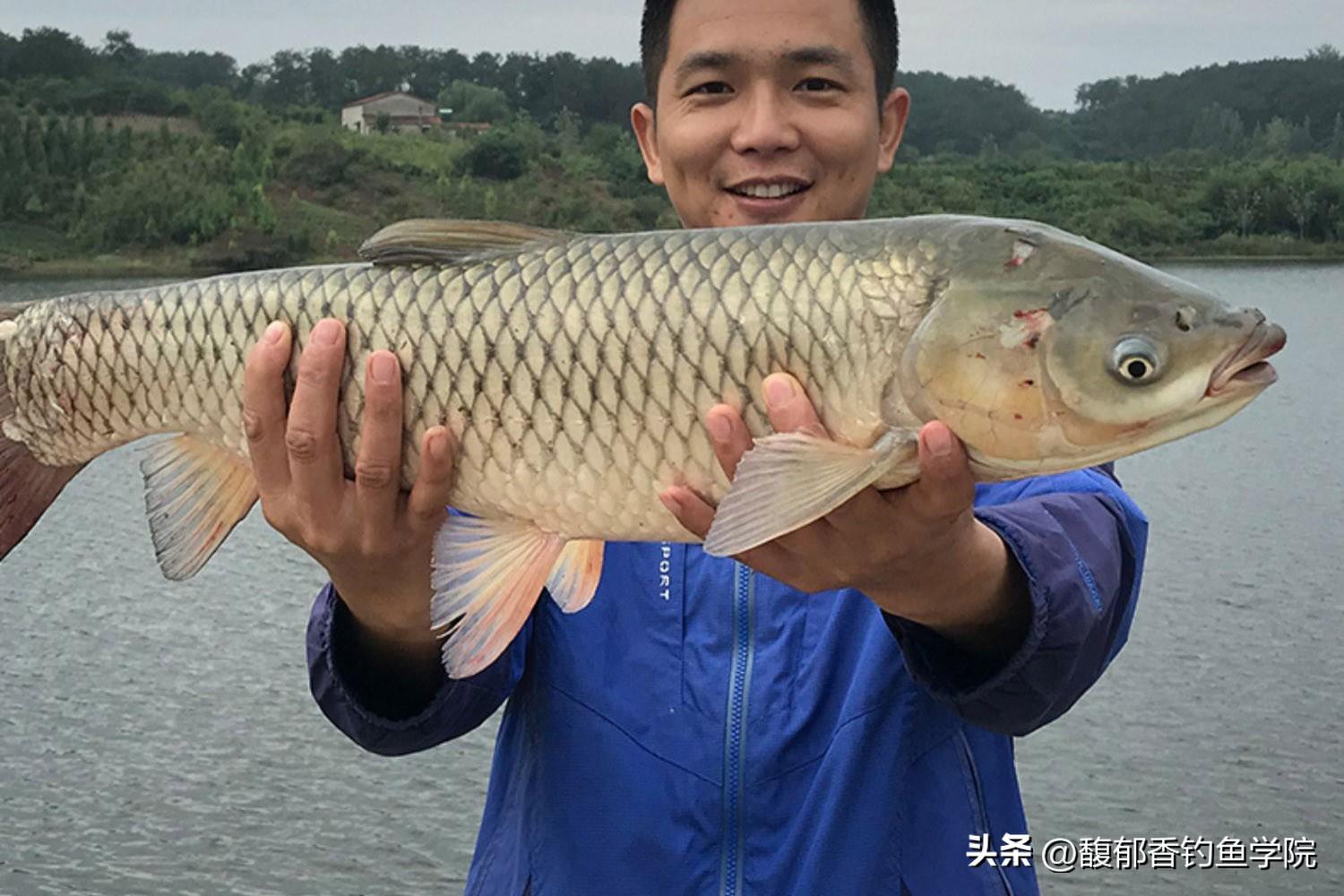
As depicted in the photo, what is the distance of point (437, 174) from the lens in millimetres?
30500

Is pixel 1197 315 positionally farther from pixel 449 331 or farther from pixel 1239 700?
pixel 1239 700

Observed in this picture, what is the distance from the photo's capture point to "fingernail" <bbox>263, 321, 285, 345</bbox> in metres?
1.39

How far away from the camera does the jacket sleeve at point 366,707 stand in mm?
1556

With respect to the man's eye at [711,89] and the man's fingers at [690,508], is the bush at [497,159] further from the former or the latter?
the man's fingers at [690,508]

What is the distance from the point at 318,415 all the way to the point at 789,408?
457mm

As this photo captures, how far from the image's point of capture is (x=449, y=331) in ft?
4.50

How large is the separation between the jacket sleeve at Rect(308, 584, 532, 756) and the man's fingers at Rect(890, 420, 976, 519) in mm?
566

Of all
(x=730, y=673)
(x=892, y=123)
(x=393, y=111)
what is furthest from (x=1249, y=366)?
(x=393, y=111)

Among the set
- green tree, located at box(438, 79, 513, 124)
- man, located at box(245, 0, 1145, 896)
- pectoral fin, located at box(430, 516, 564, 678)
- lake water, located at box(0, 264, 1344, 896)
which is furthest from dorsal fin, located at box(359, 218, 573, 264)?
green tree, located at box(438, 79, 513, 124)

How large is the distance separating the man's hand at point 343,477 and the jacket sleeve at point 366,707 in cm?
7

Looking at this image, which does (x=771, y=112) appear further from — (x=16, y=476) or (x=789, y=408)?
(x=16, y=476)

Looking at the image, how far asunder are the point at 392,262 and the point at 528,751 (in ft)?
1.88

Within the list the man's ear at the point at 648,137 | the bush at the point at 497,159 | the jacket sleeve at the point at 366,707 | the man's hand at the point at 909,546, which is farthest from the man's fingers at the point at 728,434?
the bush at the point at 497,159

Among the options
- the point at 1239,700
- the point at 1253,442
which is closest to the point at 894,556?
the point at 1239,700
